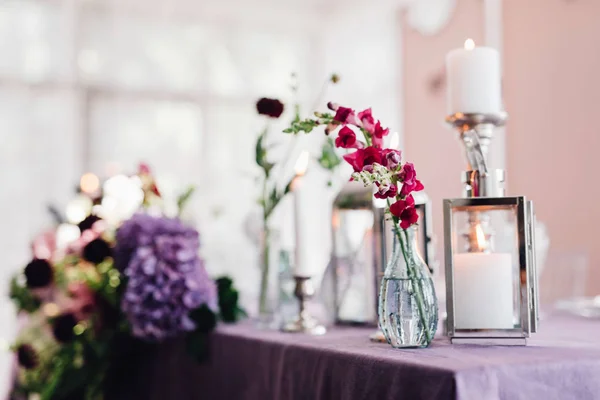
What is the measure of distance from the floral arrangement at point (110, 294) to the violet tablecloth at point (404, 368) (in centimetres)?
17

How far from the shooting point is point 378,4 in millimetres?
5098

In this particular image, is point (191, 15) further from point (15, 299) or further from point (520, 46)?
point (15, 299)

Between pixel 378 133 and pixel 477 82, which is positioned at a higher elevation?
pixel 477 82

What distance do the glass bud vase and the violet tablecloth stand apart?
2cm

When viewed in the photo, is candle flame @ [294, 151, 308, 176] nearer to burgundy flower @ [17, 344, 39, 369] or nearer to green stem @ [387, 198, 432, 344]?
green stem @ [387, 198, 432, 344]

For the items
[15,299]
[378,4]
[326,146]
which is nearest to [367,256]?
[326,146]

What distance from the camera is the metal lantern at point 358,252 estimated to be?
139cm

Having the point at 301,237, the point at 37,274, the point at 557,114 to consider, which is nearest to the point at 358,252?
the point at 301,237

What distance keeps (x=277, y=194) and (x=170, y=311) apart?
0.32 metres

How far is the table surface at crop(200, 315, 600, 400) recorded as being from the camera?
2.68 feet

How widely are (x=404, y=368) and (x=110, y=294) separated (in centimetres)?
103

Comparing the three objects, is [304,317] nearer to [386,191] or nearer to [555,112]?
[386,191]

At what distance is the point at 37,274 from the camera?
180 cm

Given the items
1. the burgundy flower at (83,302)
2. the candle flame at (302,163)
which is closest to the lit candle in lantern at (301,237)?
the candle flame at (302,163)
